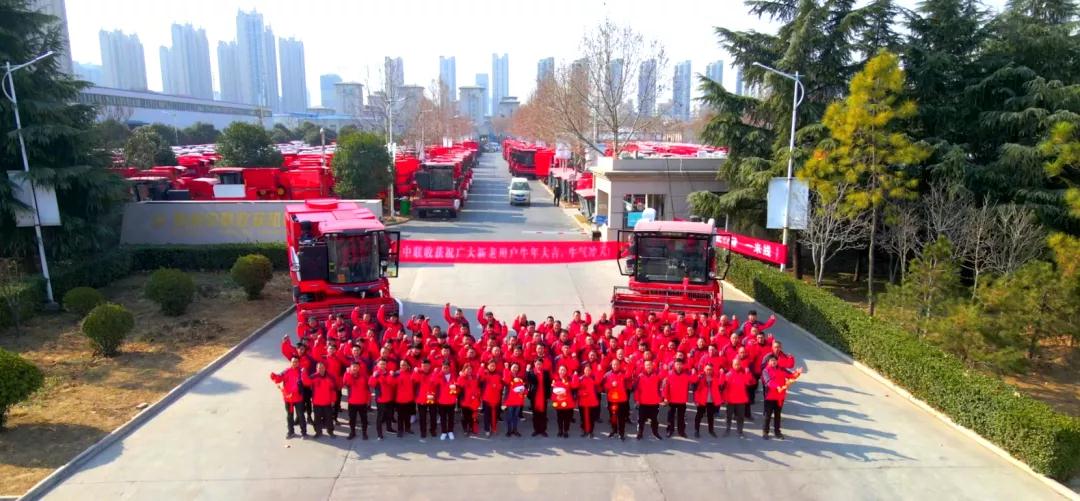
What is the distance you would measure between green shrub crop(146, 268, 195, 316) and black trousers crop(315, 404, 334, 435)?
8.30m

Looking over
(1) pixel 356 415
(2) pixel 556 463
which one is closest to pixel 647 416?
(2) pixel 556 463

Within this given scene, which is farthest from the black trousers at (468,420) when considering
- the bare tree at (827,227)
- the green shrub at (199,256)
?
the green shrub at (199,256)

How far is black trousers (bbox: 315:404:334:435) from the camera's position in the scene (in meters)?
9.27

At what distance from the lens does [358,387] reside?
29.9 feet

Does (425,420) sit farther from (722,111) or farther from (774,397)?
(722,111)

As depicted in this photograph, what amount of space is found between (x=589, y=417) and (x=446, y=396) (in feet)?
6.63

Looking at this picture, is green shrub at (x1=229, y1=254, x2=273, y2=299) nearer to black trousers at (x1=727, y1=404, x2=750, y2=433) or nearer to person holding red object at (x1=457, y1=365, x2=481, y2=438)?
person holding red object at (x1=457, y1=365, x2=481, y2=438)

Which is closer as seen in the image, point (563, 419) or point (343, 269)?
point (563, 419)

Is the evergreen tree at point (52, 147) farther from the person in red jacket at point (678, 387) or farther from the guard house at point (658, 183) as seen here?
the guard house at point (658, 183)

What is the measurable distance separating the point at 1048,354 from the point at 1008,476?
25.0ft

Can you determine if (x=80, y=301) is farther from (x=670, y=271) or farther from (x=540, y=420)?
(x=670, y=271)

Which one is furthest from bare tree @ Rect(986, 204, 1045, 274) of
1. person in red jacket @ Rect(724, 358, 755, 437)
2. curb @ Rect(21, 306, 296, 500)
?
curb @ Rect(21, 306, 296, 500)

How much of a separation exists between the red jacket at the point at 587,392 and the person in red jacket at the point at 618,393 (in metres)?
0.20

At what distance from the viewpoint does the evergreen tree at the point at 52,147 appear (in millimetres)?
16438
